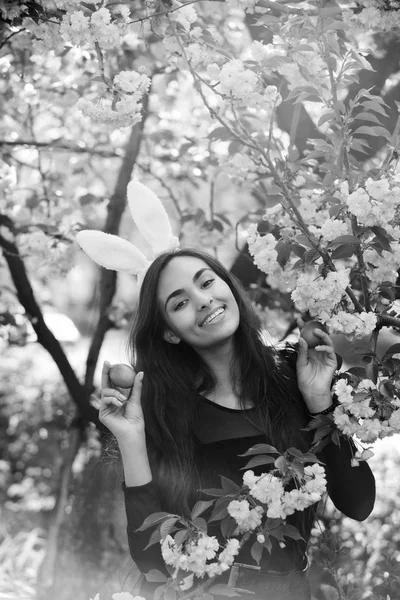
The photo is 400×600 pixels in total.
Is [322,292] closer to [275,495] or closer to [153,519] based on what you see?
[275,495]

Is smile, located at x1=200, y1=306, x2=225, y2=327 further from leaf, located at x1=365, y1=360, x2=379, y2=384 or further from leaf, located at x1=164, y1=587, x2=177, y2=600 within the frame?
leaf, located at x1=164, y1=587, x2=177, y2=600

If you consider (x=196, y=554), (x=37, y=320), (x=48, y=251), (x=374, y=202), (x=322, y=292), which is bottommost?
(x=37, y=320)

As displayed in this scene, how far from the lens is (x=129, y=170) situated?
116 inches

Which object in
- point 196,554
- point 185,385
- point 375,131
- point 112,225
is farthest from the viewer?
point 112,225

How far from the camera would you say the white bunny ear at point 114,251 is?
5.65ft

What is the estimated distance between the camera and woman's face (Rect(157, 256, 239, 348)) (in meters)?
1.56

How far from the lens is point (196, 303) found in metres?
1.58

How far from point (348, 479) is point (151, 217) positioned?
28.1 inches

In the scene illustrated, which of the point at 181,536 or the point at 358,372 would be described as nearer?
the point at 181,536

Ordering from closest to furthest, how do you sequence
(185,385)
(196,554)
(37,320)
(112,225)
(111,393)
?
(196,554)
(111,393)
(185,385)
(37,320)
(112,225)

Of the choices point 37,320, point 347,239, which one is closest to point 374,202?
point 347,239

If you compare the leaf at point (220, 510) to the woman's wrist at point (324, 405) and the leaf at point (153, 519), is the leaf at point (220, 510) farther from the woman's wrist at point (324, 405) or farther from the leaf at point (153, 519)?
the woman's wrist at point (324, 405)

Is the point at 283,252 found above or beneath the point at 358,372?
above

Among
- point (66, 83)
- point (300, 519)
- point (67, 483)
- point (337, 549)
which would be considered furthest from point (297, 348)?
point (67, 483)
